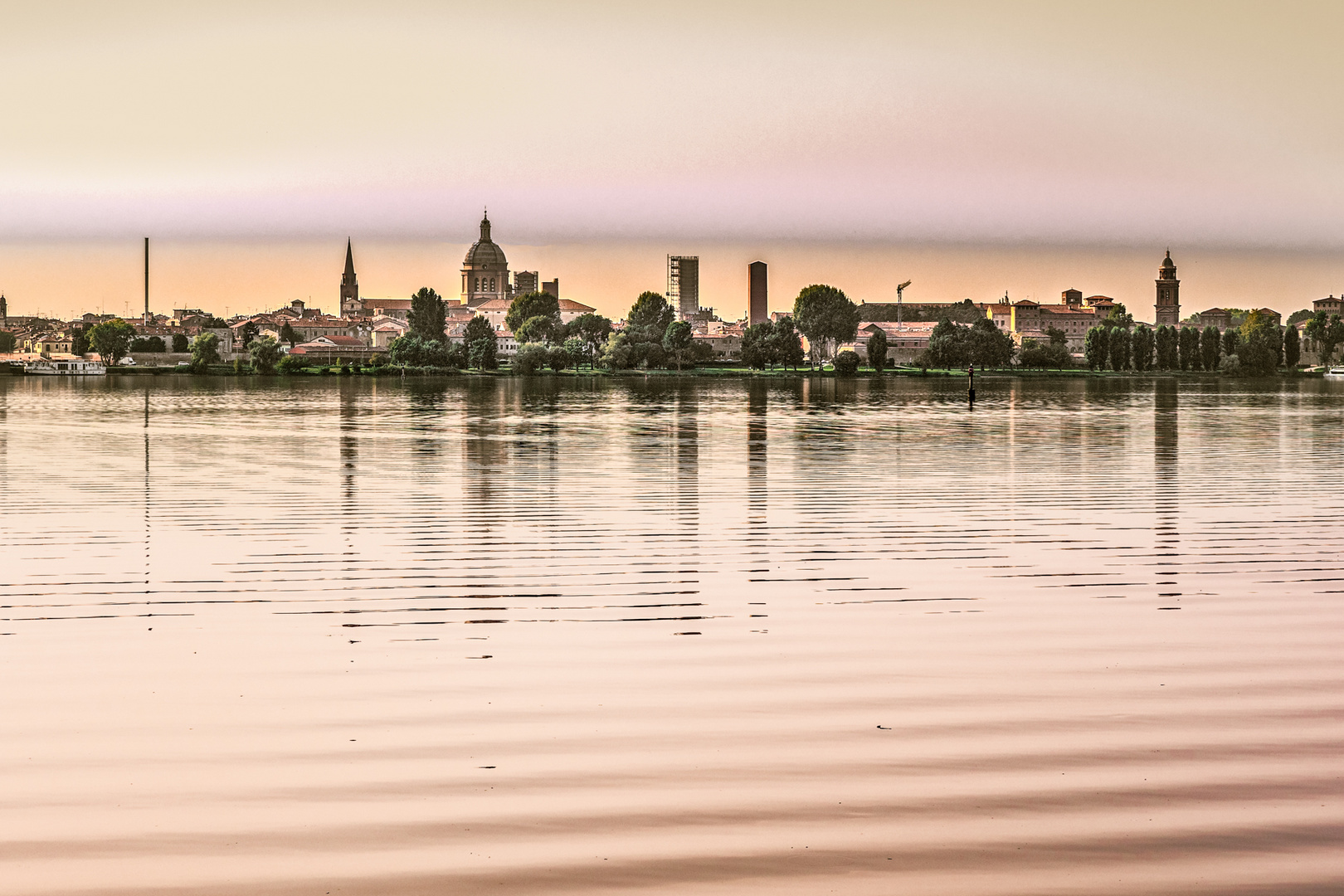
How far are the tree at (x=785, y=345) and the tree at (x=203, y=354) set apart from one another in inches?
2724

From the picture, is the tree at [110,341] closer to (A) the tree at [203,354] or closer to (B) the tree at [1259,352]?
(A) the tree at [203,354]

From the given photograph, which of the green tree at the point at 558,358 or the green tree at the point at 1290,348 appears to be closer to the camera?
the green tree at the point at 558,358

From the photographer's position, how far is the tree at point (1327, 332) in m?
160

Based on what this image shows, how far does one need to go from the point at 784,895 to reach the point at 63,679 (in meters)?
4.85

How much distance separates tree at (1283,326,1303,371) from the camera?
15400cm

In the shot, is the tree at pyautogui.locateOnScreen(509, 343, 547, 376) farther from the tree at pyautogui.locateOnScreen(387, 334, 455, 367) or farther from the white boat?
the white boat

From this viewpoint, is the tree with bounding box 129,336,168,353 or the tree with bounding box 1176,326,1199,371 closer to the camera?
the tree with bounding box 1176,326,1199,371

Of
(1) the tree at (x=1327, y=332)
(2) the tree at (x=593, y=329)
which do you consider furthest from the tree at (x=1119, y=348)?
(2) the tree at (x=593, y=329)

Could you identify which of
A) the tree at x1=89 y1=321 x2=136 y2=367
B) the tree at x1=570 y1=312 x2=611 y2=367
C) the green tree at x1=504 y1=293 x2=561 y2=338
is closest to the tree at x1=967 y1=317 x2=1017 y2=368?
the tree at x1=570 y1=312 x2=611 y2=367

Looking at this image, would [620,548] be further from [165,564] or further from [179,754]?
[179,754]

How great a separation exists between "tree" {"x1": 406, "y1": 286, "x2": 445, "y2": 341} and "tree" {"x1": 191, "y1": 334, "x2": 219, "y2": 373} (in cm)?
2398

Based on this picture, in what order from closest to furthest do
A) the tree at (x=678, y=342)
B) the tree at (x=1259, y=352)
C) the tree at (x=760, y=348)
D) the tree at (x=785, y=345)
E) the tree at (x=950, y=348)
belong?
the tree at (x=950, y=348) → the tree at (x=760, y=348) → the tree at (x=785, y=345) → the tree at (x=1259, y=352) → the tree at (x=678, y=342)

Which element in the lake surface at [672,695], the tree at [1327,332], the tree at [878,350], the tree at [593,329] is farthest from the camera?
the tree at [593,329]

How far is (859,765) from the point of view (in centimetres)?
616
